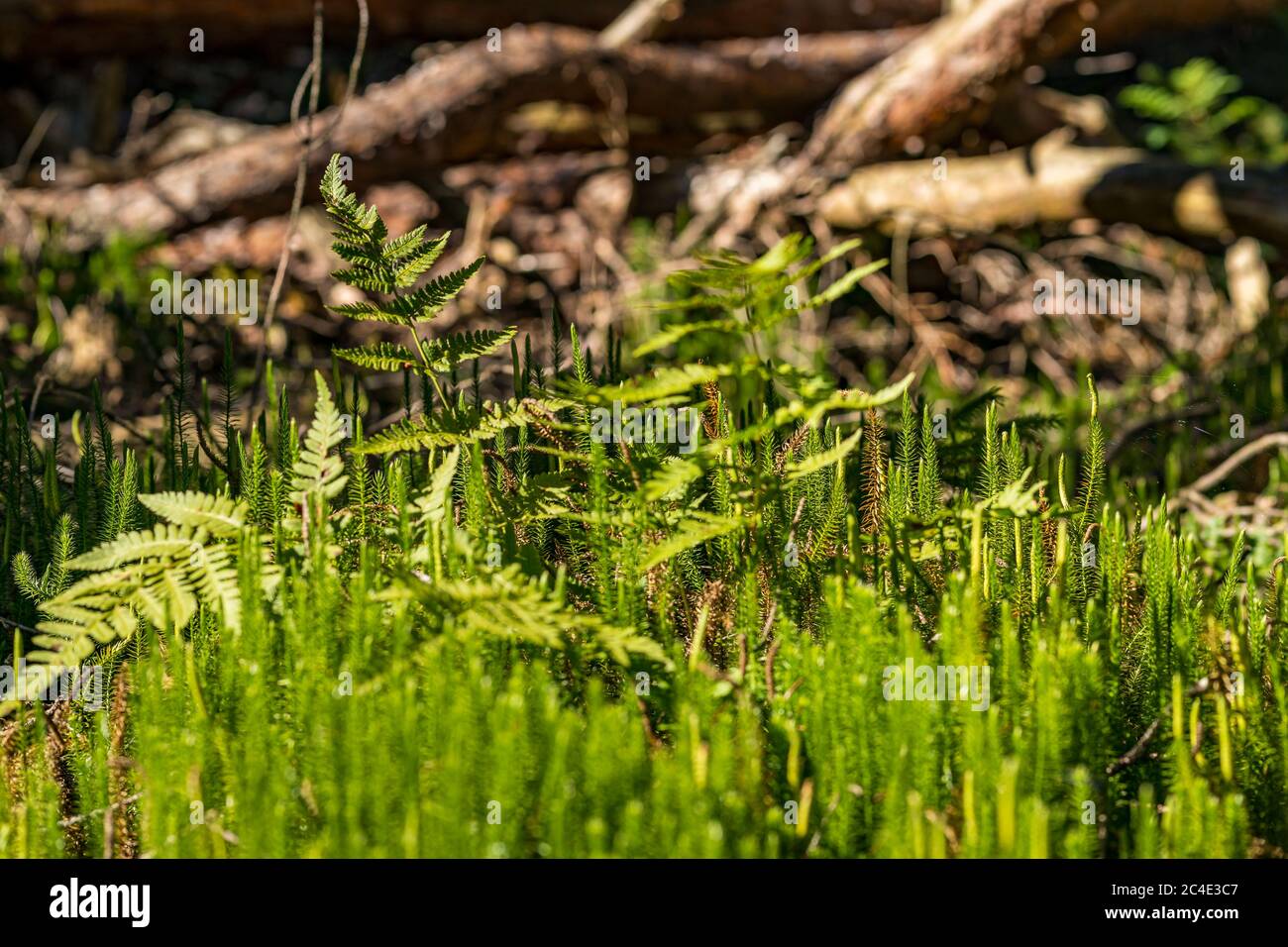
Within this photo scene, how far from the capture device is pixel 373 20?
825 centimetres

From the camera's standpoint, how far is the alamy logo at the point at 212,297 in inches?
237

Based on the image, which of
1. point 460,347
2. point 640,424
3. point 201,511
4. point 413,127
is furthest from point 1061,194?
point 201,511

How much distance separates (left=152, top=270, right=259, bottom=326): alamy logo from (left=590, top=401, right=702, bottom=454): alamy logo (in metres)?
3.87

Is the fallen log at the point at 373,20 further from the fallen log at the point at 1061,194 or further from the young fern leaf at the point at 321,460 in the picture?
the young fern leaf at the point at 321,460

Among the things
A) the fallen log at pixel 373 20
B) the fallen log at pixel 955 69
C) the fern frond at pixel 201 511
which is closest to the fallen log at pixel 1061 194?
the fallen log at pixel 955 69

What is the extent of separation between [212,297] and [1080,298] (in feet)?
15.8

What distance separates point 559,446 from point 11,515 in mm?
1239

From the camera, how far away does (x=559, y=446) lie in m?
Answer: 2.71
